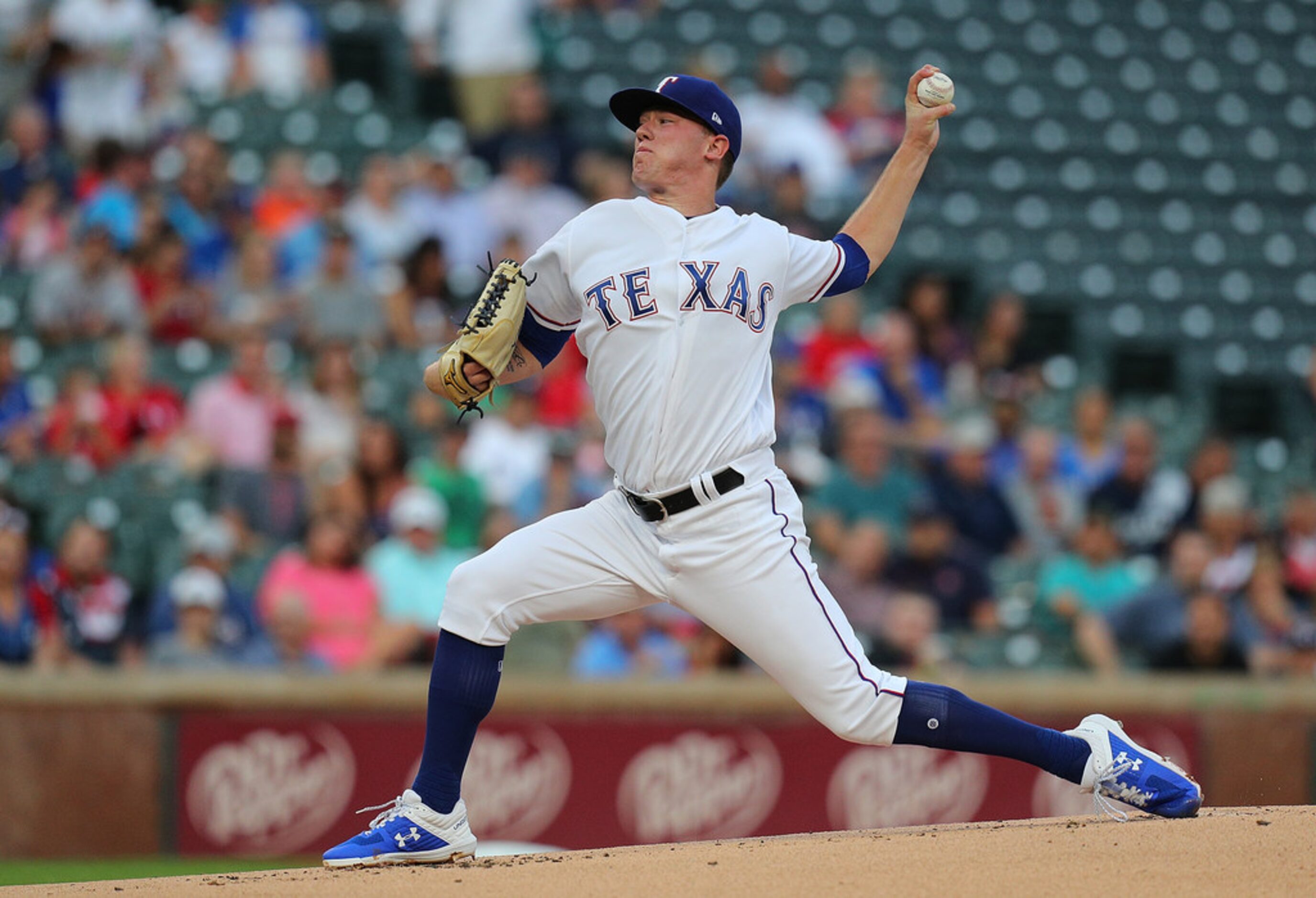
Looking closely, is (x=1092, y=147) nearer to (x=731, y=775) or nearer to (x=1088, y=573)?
(x=1088, y=573)

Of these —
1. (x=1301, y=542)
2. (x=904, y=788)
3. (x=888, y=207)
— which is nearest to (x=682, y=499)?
(x=888, y=207)

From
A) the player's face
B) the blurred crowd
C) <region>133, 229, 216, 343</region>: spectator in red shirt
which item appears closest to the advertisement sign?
the blurred crowd

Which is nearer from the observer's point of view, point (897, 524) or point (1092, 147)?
point (897, 524)

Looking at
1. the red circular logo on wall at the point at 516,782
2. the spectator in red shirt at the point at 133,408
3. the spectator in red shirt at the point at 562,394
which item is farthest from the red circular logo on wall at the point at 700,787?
the spectator in red shirt at the point at 133,408

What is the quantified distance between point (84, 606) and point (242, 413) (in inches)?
50.0

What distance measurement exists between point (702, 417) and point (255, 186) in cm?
681

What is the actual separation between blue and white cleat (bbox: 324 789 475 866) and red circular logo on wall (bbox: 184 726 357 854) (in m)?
2.99

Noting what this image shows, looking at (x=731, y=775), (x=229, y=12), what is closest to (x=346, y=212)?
(x=229, y=12)

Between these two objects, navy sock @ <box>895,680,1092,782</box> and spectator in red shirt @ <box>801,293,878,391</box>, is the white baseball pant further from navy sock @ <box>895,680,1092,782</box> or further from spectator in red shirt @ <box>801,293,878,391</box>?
spectator in red shirt @ <box>801,293,878,391</box>

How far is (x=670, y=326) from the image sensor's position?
13.6 ft

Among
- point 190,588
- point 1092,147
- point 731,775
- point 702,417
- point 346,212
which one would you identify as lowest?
point 731,775

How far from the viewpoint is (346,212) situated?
10.1 metres

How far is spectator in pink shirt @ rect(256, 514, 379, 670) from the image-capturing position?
7.63 metres

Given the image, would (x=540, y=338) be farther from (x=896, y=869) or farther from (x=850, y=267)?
(x=896, y=869)
